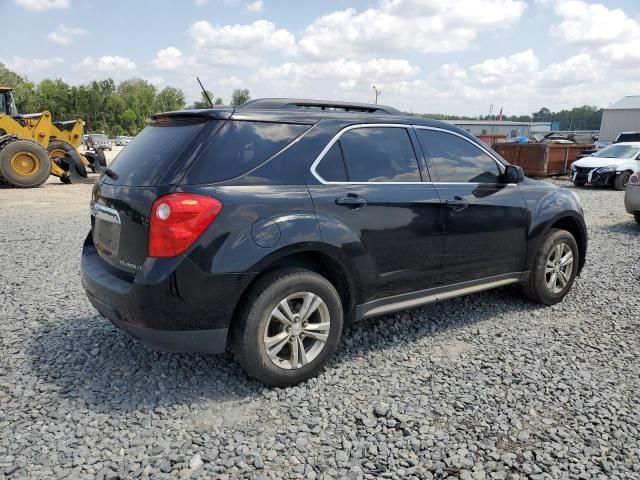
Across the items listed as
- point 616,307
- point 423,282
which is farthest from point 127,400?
point 616,307

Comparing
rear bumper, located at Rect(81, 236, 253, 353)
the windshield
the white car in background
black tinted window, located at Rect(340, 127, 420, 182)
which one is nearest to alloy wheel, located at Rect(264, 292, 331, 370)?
rear bumper, located at Rect(81, 236, 253, 353)

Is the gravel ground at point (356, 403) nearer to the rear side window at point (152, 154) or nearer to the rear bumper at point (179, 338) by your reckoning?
the rear bumper at point (179, 338)

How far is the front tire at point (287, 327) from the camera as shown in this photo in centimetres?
303

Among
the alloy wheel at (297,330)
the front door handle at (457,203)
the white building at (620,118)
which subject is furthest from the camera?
the white building at (620,118)

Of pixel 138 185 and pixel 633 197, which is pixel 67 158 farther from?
pixel 633 197

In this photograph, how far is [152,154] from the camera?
127 inches

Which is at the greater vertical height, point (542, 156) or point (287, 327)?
point (542, 156)

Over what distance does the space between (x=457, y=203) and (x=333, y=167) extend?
3.73 feet

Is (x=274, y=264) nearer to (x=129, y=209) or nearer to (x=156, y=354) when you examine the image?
(x=129, y=209)

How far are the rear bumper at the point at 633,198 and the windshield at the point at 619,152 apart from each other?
9166mm

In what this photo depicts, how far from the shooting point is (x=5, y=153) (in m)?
14.2

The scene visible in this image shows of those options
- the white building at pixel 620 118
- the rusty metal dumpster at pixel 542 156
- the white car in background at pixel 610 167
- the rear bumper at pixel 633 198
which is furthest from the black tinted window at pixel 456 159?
the white building at pixel 620 118

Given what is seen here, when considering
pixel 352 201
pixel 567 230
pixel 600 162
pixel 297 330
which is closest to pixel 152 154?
pixel 352 201

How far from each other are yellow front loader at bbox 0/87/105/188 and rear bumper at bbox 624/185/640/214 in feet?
47.6
